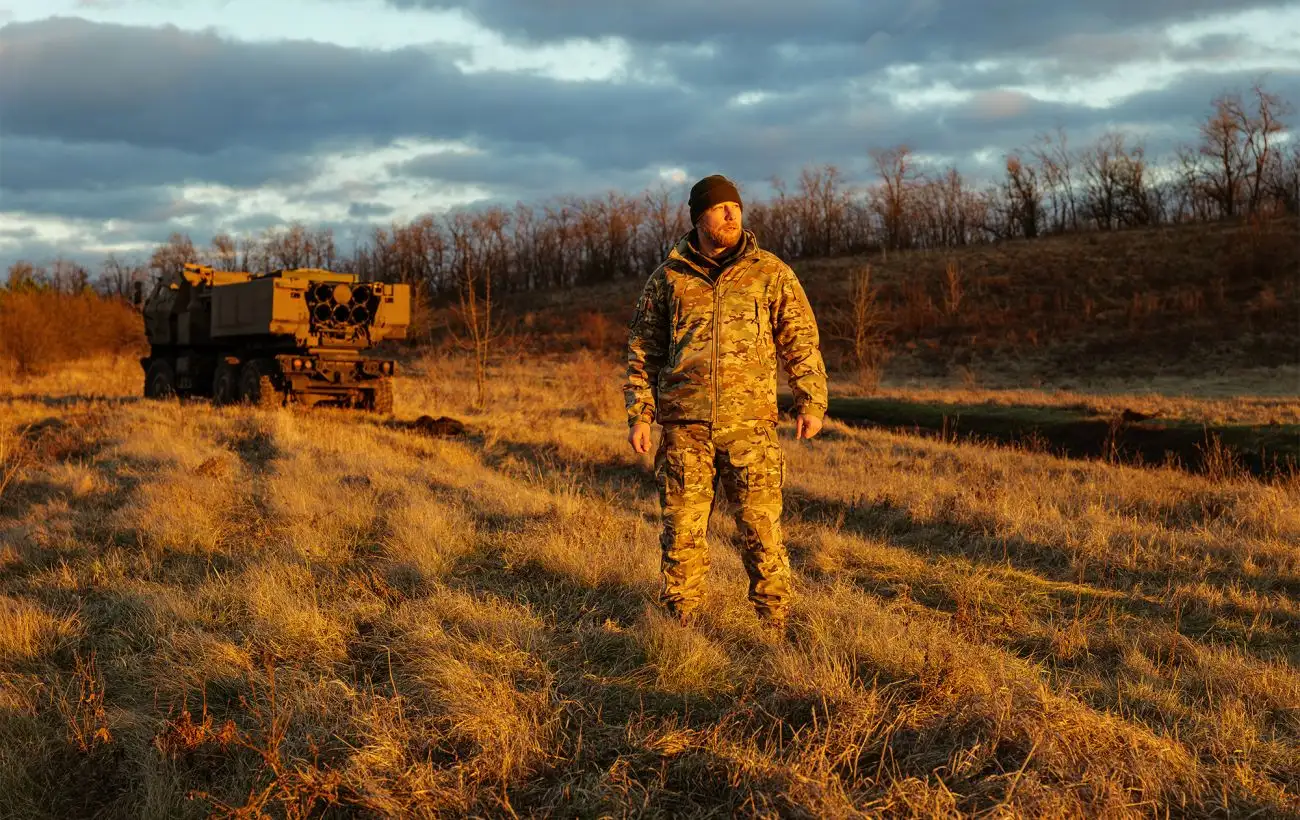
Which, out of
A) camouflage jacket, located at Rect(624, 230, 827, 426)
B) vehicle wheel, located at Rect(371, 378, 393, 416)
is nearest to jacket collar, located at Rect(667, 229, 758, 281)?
camouflage jacket, located at Rect(624, 230, 827, 426)

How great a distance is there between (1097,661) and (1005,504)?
11.4 feet

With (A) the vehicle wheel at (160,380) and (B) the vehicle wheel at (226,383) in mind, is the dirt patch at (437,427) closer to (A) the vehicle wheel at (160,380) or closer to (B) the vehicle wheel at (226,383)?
(B) the vehicle wheel at (226,383)

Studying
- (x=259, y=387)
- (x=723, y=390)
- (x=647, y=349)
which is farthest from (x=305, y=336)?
(x=723, y=390)

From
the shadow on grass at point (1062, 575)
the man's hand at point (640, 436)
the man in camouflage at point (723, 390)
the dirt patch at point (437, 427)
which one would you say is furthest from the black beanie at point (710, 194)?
the dirt patch at point (437, 427)

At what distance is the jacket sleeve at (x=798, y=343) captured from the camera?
4.21m

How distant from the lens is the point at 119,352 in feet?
120

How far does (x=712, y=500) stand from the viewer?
14.0ft

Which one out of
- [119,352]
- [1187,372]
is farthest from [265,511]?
[119,352]

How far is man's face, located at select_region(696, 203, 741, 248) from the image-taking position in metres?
4.11

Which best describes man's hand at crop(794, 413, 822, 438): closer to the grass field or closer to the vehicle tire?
the grass field

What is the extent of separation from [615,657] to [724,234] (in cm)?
195

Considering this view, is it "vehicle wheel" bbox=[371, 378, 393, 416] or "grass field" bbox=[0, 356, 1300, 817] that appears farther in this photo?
"vehicle wheel" bbox=[371, 378, 393, 416]

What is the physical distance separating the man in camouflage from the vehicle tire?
12535 mm

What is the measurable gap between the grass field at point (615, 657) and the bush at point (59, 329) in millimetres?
20878
